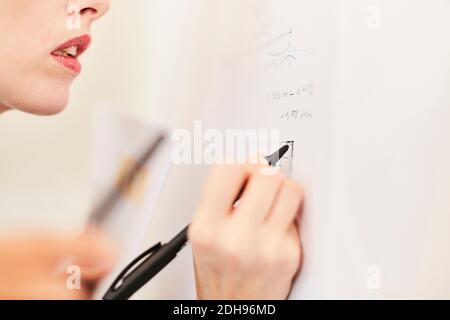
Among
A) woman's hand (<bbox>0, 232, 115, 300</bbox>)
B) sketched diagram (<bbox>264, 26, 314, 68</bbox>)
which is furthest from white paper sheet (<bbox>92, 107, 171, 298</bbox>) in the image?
sketched diagram (<bbox>264, 26, 314, 68</bbox>)

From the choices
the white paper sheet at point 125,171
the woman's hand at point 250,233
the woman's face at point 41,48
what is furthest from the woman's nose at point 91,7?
the woman's hand at point 250,233

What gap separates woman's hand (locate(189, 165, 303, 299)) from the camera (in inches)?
12.7

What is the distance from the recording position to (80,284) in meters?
0.48

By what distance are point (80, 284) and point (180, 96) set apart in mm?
241

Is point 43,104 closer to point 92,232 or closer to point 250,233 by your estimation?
point 92,232

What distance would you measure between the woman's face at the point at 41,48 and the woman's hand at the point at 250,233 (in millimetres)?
217

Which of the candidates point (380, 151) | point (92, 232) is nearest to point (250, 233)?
point (380, 151)

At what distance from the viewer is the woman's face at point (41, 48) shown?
1.34 ft

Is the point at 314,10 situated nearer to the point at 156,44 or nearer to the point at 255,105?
the point at 255,105

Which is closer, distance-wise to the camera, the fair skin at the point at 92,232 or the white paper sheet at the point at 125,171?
the fair skin at the point at 92,232

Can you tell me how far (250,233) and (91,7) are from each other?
30 centimetres

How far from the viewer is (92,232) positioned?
51 cm

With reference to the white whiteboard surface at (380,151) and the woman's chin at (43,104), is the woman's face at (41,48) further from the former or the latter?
the white whiteboard surface at (380,151)

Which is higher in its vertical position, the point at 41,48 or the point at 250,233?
the point at 41,48
